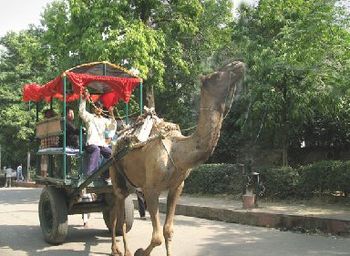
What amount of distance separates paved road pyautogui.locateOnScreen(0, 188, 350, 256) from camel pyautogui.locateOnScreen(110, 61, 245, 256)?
1.22 metres

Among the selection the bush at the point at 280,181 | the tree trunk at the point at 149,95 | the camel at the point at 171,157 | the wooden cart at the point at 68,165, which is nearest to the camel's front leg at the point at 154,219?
the camel at the point at 171,157

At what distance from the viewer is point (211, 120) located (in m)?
6.32

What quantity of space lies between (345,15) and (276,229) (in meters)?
5.65

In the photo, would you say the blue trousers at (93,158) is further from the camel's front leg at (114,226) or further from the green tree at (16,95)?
the green tree at (16,95)

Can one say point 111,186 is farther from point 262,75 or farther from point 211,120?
point 262,75

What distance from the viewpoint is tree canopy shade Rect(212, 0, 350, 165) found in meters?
12.8

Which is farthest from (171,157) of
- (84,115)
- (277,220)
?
(277,220)

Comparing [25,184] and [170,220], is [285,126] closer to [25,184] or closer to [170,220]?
[170,220]

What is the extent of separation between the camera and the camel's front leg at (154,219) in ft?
22.8

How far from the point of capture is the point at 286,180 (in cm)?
1573

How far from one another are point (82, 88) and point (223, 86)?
3.89 metres

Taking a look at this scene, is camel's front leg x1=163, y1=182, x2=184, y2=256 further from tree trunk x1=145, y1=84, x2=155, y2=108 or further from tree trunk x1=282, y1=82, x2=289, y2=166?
tree trunk x1=145, y1=84, x2=155, y2=108

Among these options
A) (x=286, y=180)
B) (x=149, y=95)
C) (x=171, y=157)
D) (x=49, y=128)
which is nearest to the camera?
(x=171, y=157)

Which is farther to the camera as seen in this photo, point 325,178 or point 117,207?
point 325,178
